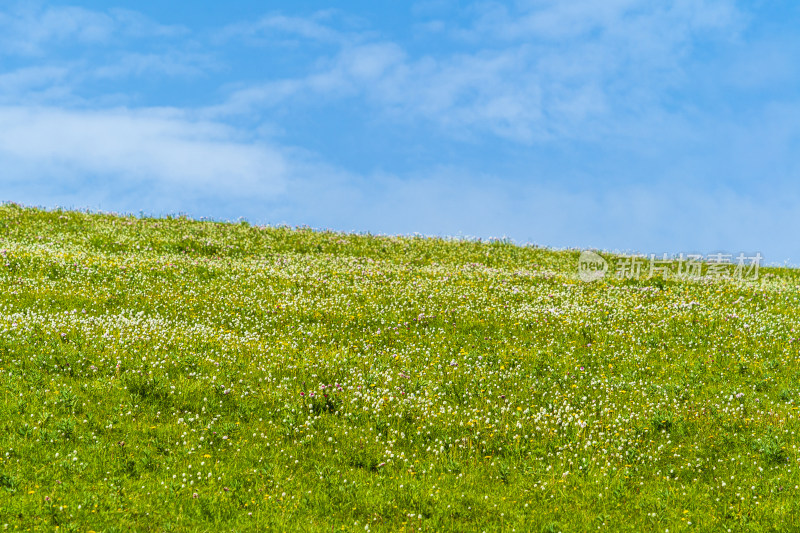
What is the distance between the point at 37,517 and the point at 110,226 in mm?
Result: 27176

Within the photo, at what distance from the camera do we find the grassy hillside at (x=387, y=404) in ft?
30.2

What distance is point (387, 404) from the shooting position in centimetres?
1248

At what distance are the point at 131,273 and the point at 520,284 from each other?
45.2ft

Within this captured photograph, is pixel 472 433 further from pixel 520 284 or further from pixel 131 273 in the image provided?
pixel 131 273

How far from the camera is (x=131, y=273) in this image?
22.2 metres

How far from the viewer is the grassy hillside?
9.22 metres

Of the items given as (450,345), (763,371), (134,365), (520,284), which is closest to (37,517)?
(134,365)

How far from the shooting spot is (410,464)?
10.5 meters

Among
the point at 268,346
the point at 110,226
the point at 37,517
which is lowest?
the point at 37,517

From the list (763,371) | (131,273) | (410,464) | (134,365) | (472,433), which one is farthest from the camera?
(131,273)

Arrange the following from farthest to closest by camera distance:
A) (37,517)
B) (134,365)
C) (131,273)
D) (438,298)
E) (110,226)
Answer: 1. (110,226)
2. (131,273)
3. (438,298)
4. (134,365)
5. (37,517)

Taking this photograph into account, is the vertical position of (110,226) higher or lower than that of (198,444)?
higher

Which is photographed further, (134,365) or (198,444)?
(134,365)

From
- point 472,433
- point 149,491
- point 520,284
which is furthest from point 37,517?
point 520,284
